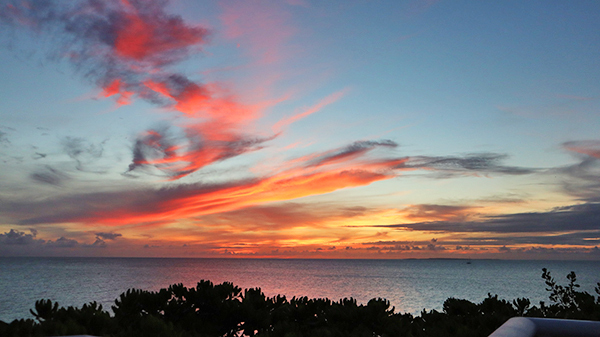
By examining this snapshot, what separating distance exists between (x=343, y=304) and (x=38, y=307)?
19.8ft

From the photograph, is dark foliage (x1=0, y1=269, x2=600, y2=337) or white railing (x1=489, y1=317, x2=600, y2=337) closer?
white railing (x1=489, y1=317, x2=600, y2=337)

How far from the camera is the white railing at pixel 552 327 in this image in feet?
16.1

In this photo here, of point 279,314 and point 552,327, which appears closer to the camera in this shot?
point 552,327

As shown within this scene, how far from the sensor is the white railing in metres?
4.91

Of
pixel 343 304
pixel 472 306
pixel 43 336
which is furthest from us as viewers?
pixel 472 306

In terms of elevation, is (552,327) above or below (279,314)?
above

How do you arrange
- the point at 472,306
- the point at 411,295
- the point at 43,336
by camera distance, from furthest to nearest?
the point at 411,295 < the point at 472,306 < the point at 43,336

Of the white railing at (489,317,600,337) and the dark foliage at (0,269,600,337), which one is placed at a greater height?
the white railing at (489,317,600,337)

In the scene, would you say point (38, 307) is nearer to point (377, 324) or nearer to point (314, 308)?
point (314, 308)

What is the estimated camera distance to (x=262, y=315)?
28.9 feet

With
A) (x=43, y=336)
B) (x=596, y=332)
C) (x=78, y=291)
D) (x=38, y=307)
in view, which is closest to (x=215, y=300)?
(x=38, y=307)

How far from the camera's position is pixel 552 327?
17.1 ft

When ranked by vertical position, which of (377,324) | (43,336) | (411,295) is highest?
(43,336)

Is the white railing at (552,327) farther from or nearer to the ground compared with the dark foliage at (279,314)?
farther from the ground
